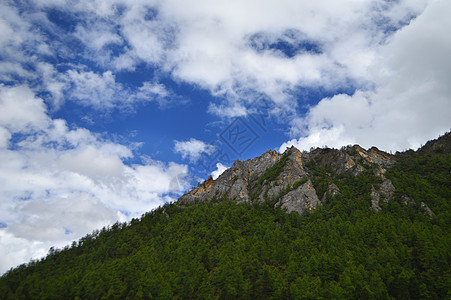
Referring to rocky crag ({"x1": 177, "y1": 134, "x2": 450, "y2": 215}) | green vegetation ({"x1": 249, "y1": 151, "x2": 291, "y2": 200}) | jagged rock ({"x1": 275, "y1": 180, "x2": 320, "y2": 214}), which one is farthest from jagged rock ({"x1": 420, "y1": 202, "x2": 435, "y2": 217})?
green vegetation ({"x1": 249, "y1": 151, "x2": 291, "y2": 200})

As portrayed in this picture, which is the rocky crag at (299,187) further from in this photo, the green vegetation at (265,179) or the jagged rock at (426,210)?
the jagged rock at (426,210)

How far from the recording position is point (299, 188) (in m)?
164

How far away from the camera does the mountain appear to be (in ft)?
240

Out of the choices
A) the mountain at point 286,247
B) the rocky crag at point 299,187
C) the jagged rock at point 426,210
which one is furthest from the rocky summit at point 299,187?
the jagged rock at point 426,210

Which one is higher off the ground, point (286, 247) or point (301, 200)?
point (301, 200)

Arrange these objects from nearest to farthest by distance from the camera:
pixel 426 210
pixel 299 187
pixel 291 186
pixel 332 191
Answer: pixel 426 210
pixel 332 191
pixel 299 187
pixel 291 186

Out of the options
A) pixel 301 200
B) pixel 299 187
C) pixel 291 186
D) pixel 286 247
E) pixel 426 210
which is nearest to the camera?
pixel 286 247

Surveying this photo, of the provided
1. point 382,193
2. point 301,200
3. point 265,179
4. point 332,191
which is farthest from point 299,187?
point 382,193

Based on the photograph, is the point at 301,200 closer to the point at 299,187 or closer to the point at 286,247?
the point at 299,187

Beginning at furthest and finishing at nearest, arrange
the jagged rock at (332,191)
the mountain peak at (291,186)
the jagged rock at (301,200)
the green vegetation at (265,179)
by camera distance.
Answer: the green vegetation at (265,179)
the jagged rock at (332,191)
the mountain peak at (291,186)
the jagged rock at (301,200)

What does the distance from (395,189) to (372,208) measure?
27253 mm

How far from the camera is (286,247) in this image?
99.3 m

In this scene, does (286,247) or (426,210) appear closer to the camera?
(286,247)

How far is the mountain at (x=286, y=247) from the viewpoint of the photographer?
7306 centimetres
